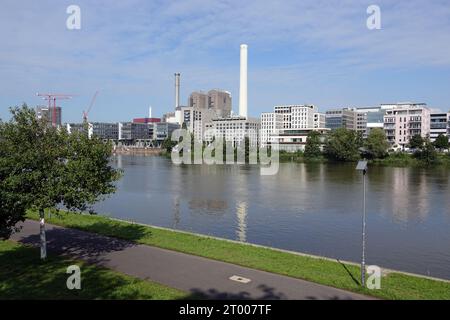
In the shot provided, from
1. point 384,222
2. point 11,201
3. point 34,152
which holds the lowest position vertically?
point 384,222

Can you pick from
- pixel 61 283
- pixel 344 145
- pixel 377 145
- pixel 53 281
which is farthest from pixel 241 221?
pixel 344 145

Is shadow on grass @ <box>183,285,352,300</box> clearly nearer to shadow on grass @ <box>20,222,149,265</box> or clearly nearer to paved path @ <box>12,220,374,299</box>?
paved path @ <box>12,220,374,299</box>

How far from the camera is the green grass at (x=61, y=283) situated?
554 inches

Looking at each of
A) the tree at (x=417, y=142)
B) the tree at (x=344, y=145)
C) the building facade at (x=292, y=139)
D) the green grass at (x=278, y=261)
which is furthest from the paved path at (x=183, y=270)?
the building facade at (x=292, y=139)

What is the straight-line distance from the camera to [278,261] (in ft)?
61.7

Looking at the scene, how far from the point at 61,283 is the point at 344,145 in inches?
4444

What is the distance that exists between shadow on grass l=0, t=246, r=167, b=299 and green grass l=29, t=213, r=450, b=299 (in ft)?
8.17

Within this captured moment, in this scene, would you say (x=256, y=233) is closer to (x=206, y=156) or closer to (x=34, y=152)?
(x=34, y=152)

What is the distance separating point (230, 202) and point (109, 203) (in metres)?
12.5

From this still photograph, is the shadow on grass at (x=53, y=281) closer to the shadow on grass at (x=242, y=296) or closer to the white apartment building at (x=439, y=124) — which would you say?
the shadow on grass at (x=242, y=296)

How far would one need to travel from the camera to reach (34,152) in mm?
17578

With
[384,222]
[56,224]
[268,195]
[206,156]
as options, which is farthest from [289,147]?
[56,224]

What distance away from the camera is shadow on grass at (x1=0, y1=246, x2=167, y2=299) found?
14102mm

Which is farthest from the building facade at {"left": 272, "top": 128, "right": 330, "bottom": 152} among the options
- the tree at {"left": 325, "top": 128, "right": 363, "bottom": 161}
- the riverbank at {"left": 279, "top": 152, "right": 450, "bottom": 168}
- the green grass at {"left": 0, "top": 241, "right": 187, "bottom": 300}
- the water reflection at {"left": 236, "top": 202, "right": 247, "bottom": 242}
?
the green grass at {"left": 0, "top": 241, "right": 187, "bottom": 300}
